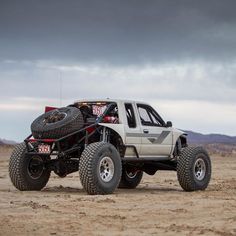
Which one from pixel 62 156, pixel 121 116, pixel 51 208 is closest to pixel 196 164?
pixel 121 116

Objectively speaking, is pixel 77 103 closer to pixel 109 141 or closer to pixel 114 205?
pixel 109 141

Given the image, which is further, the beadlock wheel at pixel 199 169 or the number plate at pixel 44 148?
the beadlock wheel at pixel 199 169

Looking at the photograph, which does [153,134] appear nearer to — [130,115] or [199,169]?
[130,115]

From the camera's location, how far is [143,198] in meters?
12.7

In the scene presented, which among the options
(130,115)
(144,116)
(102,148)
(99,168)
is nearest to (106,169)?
(99,168)

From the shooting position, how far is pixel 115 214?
32.3 feet

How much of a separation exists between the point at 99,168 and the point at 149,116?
2797 millimetres

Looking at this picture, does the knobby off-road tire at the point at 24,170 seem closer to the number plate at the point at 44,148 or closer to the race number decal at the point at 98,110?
the number plate at the point at 44,148

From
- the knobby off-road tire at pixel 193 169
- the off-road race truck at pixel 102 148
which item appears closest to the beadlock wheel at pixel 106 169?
the off-road race truck at pixel 102 148

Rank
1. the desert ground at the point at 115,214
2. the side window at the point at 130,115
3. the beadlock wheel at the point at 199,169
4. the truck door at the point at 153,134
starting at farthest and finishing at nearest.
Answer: the beadlock wheel at the point at 199,169, the truck door at the point at 153,134, the side window at the point at 130,115, the desert ground at the point at 115,214

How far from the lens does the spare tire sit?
13445 millimetres

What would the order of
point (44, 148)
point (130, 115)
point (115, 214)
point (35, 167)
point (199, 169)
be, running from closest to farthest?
point (115, 214)
point (44, 148)
point (35, 167)
point (130, 115)
point (199, 169)

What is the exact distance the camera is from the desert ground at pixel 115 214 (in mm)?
8305

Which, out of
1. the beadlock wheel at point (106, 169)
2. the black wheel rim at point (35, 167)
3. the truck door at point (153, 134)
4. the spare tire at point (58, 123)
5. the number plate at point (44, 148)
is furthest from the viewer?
the truck door at point (153, 134)
